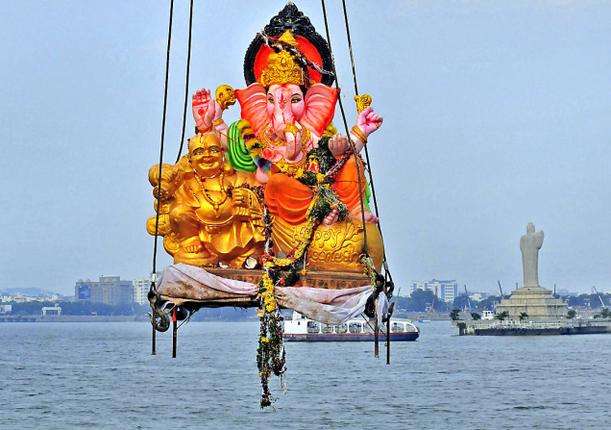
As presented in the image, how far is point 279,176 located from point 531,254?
70811 mm

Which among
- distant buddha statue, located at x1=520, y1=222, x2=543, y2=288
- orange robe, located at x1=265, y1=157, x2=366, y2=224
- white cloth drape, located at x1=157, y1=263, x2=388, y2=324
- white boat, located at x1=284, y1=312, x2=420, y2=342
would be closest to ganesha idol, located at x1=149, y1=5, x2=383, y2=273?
orange robe, located at x1=265, y1=157, x2=366, y2=224

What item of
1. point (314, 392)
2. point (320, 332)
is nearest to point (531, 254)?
point (320, 332)

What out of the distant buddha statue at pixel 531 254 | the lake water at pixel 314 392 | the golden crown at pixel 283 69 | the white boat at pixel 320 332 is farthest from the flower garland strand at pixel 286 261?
the distant buddha statue at pixel 531 254

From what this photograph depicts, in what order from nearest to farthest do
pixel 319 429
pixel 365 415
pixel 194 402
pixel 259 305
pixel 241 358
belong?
pixel 259 305 → pixel 319 429 → pixel 365 415 → pixel 194 402 → pixel 241 358

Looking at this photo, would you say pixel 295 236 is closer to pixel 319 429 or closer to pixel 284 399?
pixel 319 429

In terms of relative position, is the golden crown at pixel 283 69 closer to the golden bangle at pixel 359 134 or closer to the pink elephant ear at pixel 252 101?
Result: the pink elephant ear at pixel 252 101

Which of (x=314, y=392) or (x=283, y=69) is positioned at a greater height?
(x=283, y=69)

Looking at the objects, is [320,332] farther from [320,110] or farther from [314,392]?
[320,110]

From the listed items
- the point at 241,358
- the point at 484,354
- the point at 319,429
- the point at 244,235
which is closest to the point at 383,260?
the point at 244,235

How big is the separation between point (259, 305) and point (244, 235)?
0.80 metres

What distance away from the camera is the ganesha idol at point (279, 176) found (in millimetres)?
13344

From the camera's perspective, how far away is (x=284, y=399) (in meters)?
32.3

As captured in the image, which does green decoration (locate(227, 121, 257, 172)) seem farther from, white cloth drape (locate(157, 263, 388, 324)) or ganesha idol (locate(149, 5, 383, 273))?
white cloth drape (locate(157, 263, 388, 324))

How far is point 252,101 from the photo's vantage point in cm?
1401
